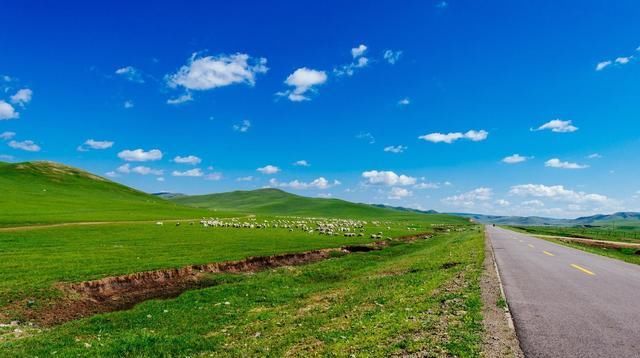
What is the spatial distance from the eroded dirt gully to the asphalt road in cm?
2210

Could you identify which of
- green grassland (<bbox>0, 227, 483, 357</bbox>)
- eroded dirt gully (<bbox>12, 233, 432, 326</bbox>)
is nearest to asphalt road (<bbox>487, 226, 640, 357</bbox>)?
green grassland (<bbox>0, 227, 483, 357</bbox>)

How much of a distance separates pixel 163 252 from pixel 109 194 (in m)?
160

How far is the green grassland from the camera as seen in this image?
1148 cm

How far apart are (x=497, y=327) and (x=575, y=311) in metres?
4.13

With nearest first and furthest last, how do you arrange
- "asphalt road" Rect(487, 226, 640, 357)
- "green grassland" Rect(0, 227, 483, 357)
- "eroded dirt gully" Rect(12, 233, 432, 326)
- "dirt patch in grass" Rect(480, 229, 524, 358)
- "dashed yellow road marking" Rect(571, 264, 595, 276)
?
"dirt patch in grass" Rect(480, 229, 524, 358)
"asphalt road" Rect(487, 226, 640, 357)
"green grassland" Rect(0, 227, 483, 357)
"eroded dirt gully" Rect(12, 233, 432, 326)
"dashed yellow road marking" Rect(571, 264, 595, 276)

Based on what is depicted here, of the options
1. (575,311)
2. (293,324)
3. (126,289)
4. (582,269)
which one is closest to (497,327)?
(575,311)

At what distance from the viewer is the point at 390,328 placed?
12.5 m

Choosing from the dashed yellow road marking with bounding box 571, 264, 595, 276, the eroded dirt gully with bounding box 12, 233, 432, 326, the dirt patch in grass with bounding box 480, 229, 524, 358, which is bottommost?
the eroded dirt gully with bounding box 12, 233, 432, 326

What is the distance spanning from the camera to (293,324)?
623 inches

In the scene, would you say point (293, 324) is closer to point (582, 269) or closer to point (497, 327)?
point (497, 327)

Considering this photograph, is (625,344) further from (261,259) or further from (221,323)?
(261,259)

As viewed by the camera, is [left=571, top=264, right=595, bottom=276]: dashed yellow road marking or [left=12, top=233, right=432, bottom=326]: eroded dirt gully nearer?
[left=12, top=233, right=432, bottom=326]: eroded dirt gully

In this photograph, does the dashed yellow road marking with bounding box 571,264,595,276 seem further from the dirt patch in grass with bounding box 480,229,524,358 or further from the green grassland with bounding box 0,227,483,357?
the dirt patch in grass with bounding box 480,229,524,358

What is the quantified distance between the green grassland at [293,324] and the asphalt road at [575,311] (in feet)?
5.34
